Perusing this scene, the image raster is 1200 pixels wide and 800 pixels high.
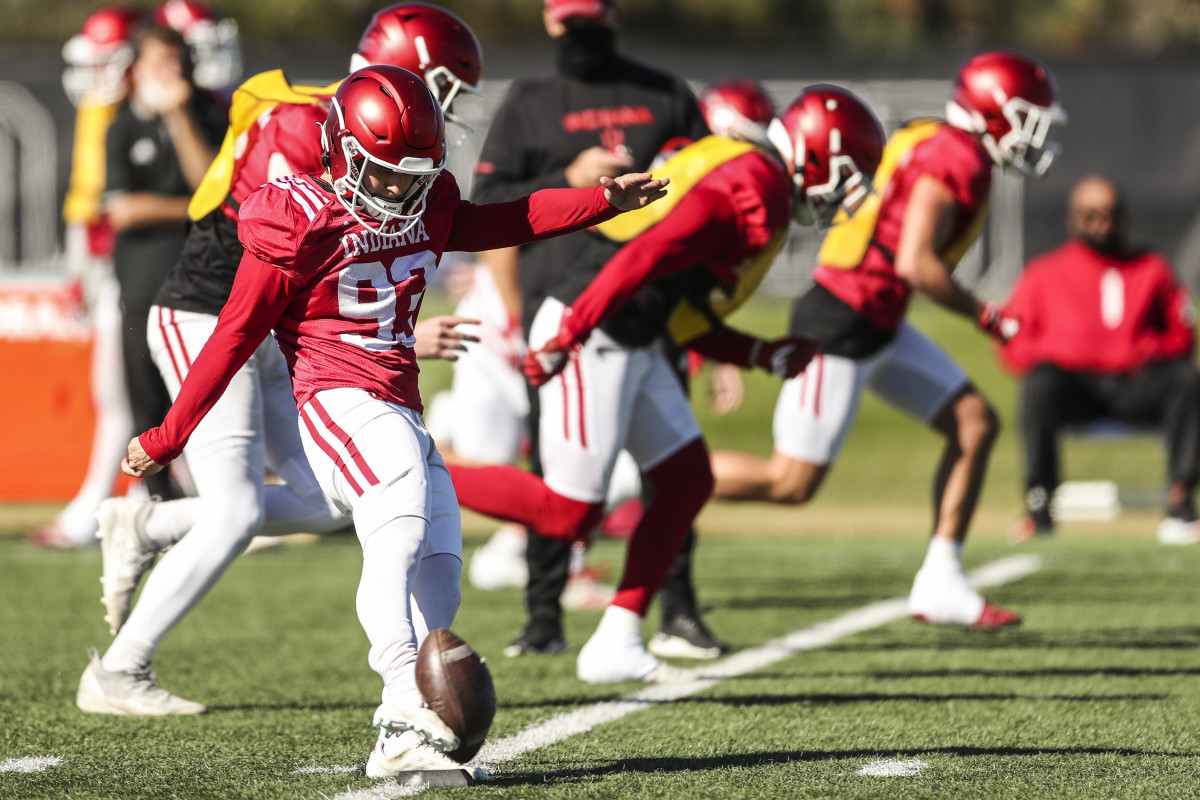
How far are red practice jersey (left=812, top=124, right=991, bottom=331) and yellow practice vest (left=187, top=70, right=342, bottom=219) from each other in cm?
223

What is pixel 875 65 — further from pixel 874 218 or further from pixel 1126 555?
pixel 874 218

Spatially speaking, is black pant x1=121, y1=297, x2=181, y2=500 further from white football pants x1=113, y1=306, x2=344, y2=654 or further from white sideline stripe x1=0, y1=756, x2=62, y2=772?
white sideline stripe x1=0, y1=756, x2=62, y2=772

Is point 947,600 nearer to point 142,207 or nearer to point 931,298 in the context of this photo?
point 931,298

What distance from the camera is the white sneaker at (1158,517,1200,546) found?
9.24 meters

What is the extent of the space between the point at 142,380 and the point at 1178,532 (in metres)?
5.66

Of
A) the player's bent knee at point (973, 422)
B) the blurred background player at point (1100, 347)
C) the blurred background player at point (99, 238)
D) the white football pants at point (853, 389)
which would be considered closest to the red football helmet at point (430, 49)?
the white football pants at point (853, 389)

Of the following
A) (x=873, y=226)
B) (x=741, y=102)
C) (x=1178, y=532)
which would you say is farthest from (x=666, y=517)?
(x=1178, y=532)

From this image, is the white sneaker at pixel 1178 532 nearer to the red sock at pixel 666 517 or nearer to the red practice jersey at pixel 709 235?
the red sock at pixel 666 517

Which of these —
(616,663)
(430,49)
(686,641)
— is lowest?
(686,641)

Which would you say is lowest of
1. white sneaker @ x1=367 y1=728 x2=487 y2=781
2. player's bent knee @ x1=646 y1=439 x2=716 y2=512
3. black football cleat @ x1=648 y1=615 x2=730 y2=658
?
black football cleat @ x1=648 y1=615 x2=730 y2=658

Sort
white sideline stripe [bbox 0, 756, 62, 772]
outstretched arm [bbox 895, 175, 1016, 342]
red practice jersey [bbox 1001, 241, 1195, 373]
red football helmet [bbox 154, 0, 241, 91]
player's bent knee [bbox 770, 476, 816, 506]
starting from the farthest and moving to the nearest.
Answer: red practice jersey [bbox 1001, 241, 1195, 373] < red football helmet [bbox 154, 0, 241, 91] < player's bent knee [bbox 770, 476, 816, 506] < outstretched arm [bbox 895, 175, 1016, 342] < white sideline stripe [bbox 0, 756, 62, 772]

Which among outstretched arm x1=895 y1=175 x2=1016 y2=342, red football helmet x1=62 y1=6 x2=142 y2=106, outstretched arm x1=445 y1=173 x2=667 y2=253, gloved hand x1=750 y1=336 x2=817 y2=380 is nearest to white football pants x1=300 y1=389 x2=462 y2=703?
outstretched arm x1=445 y1=173 x2=667 y2=253

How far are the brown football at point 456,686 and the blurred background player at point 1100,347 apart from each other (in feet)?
21.9

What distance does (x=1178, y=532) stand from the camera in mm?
9328
